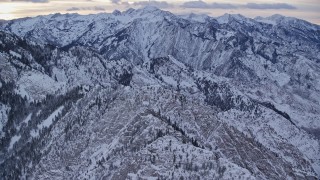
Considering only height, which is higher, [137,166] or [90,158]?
[137,166]

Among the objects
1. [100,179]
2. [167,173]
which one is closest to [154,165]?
[167,173]

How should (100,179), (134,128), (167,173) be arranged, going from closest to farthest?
(167,173), (100,179), (134,128)

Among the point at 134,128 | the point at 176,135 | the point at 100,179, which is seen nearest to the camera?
the point at 100,179

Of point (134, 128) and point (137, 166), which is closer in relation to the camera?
point (137, 166)

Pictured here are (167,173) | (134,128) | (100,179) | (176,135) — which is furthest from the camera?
(134,128)

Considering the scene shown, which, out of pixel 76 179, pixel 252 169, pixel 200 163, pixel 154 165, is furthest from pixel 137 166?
pixel 252 169

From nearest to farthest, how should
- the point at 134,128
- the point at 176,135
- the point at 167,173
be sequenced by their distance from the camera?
the point at 167,173
the point at 176,135
the point at 134,128

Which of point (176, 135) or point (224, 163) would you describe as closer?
point (224, 163)

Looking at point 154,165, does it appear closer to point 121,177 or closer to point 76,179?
point 121,177

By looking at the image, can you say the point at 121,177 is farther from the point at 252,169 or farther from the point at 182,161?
the point at 252,169
